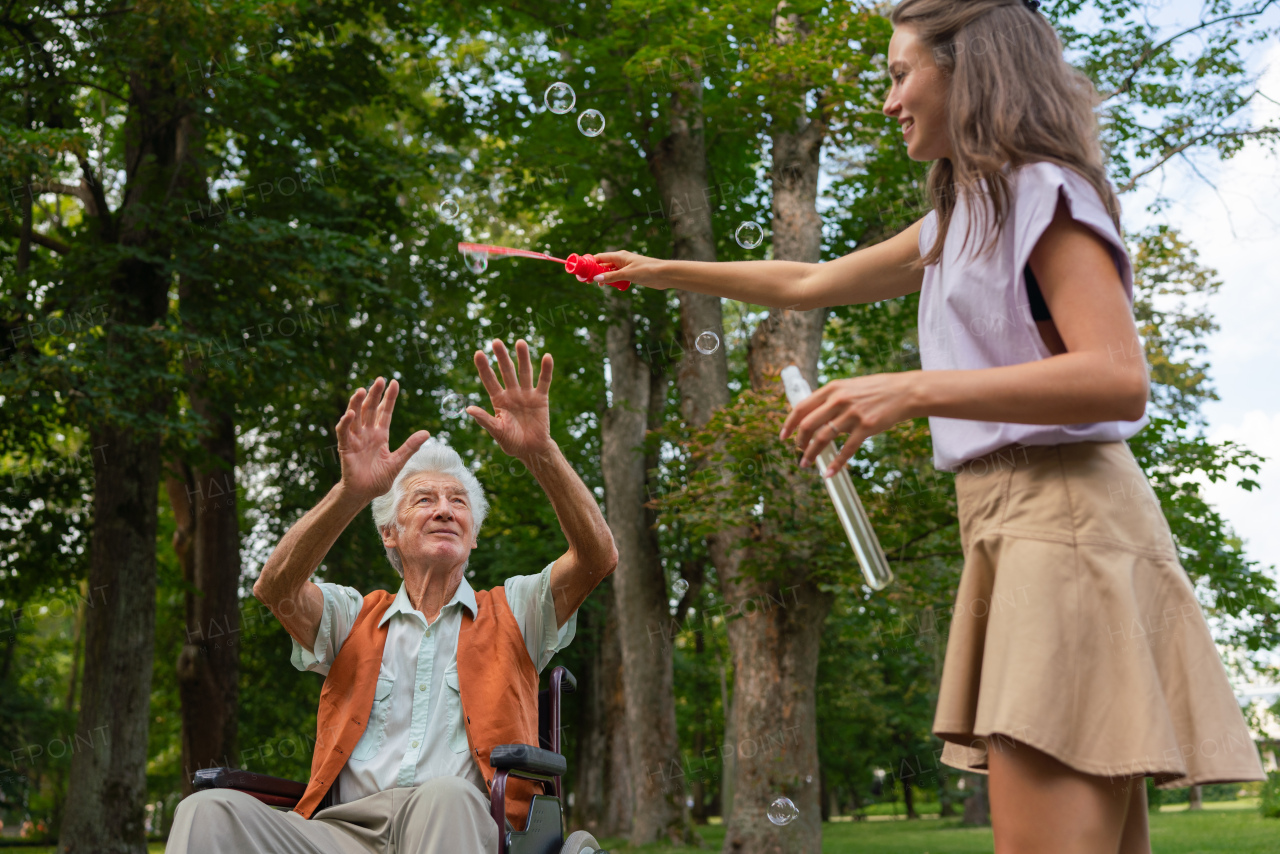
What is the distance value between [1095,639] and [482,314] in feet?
45.3

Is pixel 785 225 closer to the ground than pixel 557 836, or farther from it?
farther from it

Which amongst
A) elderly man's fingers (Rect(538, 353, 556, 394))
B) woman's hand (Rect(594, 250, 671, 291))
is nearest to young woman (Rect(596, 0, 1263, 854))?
woman's hand (Rect(594, 250, 671, 291))

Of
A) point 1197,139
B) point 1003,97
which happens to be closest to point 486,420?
point 1003,97

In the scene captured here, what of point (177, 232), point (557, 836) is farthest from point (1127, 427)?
point (177, 232)

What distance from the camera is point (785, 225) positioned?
1205 cm

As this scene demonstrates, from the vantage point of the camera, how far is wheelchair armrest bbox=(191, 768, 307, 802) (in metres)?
3.09

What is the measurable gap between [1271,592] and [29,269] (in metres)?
12.2

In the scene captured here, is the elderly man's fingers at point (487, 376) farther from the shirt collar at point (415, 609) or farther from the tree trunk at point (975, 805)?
the tree trunk at point (975, 805)

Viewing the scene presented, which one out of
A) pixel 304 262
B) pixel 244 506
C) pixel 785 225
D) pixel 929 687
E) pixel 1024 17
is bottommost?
pixel 929 687

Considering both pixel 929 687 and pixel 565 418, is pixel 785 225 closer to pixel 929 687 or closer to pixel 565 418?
pixel 565 418

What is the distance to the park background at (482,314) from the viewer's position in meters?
10.1

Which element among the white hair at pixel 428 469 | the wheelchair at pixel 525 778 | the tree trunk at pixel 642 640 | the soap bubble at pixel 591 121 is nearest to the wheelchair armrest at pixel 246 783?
the wheelchair at pixel 525 778

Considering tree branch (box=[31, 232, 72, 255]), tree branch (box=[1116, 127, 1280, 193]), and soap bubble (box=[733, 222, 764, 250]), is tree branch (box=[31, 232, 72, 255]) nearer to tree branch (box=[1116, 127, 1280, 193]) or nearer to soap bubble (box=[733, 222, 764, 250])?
soap bubble (box=[733, 222, 764, 250])

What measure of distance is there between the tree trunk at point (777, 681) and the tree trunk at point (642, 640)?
3181 mm
